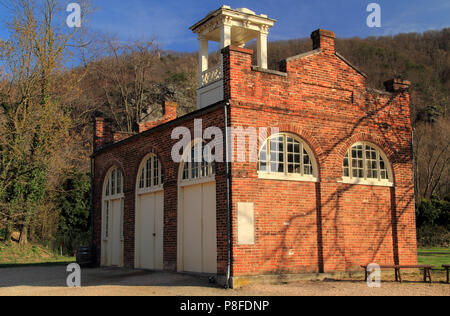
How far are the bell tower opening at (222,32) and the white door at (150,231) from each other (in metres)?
3.57

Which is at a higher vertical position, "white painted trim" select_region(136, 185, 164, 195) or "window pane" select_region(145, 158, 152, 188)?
"window pane" select_region(145, 158, 152, 188)

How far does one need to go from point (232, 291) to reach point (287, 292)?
4.17 feet

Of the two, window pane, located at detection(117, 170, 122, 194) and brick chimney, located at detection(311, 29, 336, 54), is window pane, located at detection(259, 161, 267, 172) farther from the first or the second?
window pane, located at detection(117, 170, 122, 194)

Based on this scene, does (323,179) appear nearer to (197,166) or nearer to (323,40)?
(197,166)

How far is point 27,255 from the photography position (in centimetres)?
2542

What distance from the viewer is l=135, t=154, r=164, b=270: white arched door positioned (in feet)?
49.9

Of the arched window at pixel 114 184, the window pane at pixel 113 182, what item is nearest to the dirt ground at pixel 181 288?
the arched window at pixel 114 184

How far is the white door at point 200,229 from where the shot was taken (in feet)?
42.0

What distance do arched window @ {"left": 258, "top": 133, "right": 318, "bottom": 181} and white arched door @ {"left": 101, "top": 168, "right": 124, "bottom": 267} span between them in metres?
7.23

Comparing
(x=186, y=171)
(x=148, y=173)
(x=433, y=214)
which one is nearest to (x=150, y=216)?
(x=148, y=173)

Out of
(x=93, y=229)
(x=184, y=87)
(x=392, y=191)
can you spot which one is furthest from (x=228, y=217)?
(x=184, y=87)

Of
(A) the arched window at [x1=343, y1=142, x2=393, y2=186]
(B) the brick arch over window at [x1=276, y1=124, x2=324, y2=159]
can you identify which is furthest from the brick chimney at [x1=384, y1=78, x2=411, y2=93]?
(B) the brick arch over window at [x1=276, y1=124, x2=324, y2=159]

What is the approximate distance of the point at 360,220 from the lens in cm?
1398

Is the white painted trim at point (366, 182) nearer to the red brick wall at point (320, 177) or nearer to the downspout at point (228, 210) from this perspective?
the red brick wall at point (320, 177)
